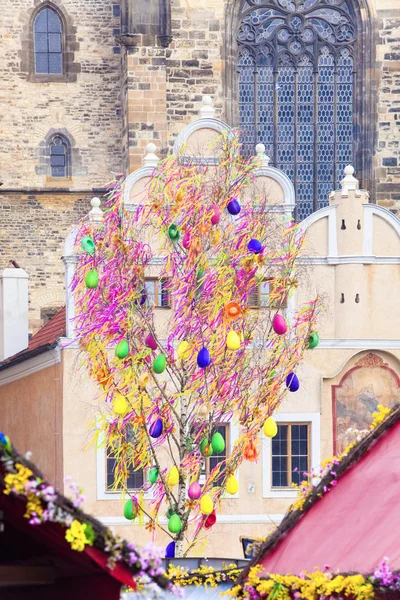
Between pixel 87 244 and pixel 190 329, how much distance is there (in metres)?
2.07

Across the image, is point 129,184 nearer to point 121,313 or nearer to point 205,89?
point 121,313

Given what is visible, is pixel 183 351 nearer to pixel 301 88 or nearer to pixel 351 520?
pixel 351 520

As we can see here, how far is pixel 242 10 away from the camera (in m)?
41.7

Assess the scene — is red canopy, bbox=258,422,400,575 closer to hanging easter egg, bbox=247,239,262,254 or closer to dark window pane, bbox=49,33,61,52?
hanging easter egg, bbox=247,239,262,254

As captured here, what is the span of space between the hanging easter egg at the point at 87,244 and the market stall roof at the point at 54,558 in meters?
18.5

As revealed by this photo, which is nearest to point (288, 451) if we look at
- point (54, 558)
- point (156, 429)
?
point (156, 429)

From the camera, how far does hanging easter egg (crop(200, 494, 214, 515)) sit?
25094 mm

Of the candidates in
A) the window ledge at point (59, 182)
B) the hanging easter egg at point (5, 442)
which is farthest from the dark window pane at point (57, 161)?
the hanging easter egg at point (5, 442)

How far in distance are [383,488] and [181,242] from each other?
15.6 meters

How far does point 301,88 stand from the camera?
137ft

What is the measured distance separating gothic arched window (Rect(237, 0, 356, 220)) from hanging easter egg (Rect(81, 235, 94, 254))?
1392cm

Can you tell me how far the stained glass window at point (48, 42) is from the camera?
42906 millimetres

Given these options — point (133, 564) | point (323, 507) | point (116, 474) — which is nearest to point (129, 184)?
point (116, 474)

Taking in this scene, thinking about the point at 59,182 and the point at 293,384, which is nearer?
the point at 293,384
